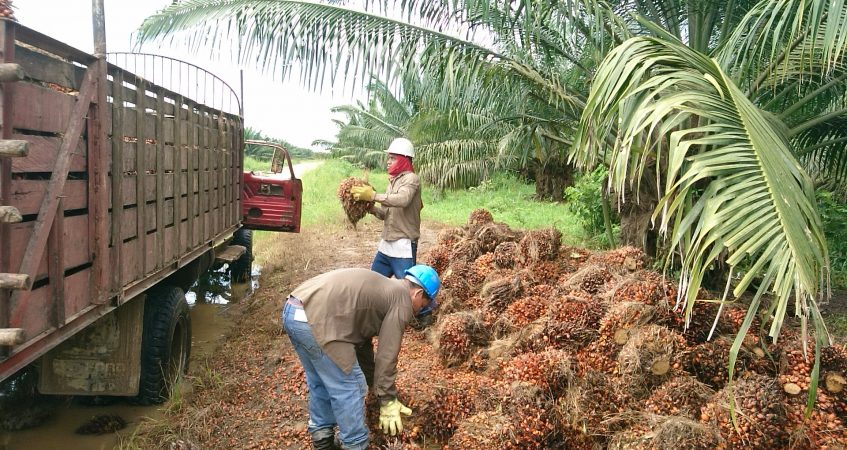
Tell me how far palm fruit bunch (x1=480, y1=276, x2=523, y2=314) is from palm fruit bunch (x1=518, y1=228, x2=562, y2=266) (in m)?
0.70

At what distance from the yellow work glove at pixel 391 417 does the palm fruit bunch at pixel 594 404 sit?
2.97 feet

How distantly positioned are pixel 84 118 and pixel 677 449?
341 centimetres

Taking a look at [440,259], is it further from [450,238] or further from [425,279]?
[425,279]

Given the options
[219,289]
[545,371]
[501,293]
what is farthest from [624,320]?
[219,289]

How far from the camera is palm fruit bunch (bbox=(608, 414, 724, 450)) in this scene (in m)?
3.33

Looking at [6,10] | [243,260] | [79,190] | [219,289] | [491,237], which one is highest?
[6,10]

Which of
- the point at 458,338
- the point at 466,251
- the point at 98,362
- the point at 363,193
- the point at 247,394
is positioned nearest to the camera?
the point at 98,362

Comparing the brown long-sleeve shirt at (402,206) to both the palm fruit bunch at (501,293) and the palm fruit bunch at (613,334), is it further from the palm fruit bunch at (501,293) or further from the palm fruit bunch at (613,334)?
the palm fruit bunch at (613,334)

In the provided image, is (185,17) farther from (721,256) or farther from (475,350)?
(721,256)

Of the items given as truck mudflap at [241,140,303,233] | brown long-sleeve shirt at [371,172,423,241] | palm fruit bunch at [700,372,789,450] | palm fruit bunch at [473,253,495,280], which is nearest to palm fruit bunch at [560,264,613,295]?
palm fruit bunch at [473,253,495,280]

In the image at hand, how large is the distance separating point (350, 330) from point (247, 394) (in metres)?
1.85

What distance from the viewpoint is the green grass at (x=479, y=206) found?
13219 millimetres

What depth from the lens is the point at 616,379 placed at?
4074mm

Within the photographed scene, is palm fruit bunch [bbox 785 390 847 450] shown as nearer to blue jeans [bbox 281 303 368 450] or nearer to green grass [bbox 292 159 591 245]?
blue jeans [bbox 281 303 368 450]
